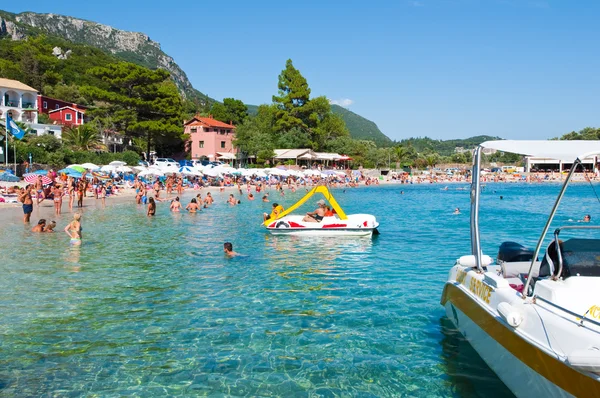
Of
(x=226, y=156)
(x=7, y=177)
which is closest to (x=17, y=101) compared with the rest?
(x=226, y=156)

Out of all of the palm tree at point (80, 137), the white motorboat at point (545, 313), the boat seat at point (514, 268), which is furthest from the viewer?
the palm tree at point (80, 137)

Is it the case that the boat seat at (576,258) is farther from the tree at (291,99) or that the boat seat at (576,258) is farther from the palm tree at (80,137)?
the tree at (291,99)

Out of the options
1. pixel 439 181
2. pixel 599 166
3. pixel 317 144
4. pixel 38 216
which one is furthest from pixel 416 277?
pixel 439 181

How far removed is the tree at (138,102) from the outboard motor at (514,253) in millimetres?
54732

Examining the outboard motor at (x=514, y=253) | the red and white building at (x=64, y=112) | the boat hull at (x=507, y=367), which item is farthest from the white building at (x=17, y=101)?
the boat hull at (x=507, y=367)

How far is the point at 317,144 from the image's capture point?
77.8m

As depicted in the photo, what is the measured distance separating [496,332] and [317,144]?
73.1 meters

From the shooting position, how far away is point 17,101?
58.8 m

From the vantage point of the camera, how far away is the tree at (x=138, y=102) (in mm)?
58188

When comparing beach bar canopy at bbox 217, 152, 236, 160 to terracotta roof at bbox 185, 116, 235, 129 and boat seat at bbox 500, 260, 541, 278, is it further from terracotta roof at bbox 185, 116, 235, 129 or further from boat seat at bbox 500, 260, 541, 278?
boat seat at bbox 500, 260, 541, 278

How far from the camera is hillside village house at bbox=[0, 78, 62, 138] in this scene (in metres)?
55.3

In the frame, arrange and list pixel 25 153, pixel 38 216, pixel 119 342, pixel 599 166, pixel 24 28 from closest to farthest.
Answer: pixel 599 166
pixel 119 342
pixel 38 216
pixel 25 153
pixel 24 28

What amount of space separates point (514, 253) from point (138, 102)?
5707 centimetres

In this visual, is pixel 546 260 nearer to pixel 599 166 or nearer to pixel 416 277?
pixel 599 166
